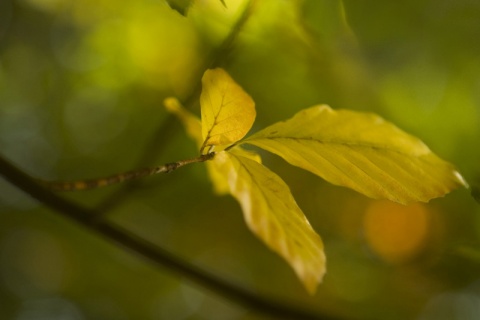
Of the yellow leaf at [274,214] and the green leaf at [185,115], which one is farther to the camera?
the green leaf at [185,115]

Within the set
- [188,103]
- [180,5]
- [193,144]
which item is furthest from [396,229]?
[180,5]

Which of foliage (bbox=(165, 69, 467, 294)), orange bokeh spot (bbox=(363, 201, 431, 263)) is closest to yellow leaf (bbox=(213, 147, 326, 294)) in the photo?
foliage (bbox=(165, 69, 467, 294))

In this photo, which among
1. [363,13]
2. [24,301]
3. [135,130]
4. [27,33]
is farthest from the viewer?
[24,301]

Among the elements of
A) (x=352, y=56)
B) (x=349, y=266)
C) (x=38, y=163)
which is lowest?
(x=38, y=163)

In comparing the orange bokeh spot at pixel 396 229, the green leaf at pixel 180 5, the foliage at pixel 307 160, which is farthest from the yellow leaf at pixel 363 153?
the orange bokeh spot at pixel 396 229

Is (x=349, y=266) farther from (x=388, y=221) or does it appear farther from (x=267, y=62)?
(x=267, y=62)

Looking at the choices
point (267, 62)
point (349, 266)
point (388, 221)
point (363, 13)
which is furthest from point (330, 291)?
point (363, 13)

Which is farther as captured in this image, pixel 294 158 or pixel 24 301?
→ pixel 24 301

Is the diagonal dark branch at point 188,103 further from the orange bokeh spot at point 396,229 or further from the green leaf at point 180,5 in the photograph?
the orange bokeh spot at point 396,229
